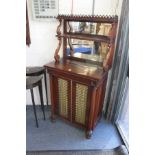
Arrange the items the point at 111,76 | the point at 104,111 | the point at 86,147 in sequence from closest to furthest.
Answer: the point at 86,147 → the point at 111,76 → the point at 104,111

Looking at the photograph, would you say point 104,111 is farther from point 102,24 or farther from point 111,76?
point 102,24

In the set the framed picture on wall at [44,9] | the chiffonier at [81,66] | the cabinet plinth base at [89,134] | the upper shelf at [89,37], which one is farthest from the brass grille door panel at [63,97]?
the framed picture on wall at [44,9]

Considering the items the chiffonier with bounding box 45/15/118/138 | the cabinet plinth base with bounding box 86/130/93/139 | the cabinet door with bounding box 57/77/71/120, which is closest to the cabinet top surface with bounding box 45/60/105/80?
the chiffonier with bounding box 45/15/118/138

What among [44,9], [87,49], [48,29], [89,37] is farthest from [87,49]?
[44,9]

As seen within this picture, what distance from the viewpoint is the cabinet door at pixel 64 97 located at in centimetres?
171

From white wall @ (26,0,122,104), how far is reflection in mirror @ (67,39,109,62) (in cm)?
24

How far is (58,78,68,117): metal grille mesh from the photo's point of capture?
1.73m

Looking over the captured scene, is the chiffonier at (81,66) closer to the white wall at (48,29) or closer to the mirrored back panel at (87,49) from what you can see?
the mirrored back panel at (87,49)

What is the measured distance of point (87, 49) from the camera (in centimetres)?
174

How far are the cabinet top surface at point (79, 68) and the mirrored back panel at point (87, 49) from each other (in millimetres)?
96

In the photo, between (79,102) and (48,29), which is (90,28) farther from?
(79,102)

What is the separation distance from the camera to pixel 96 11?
1664 millimetres
